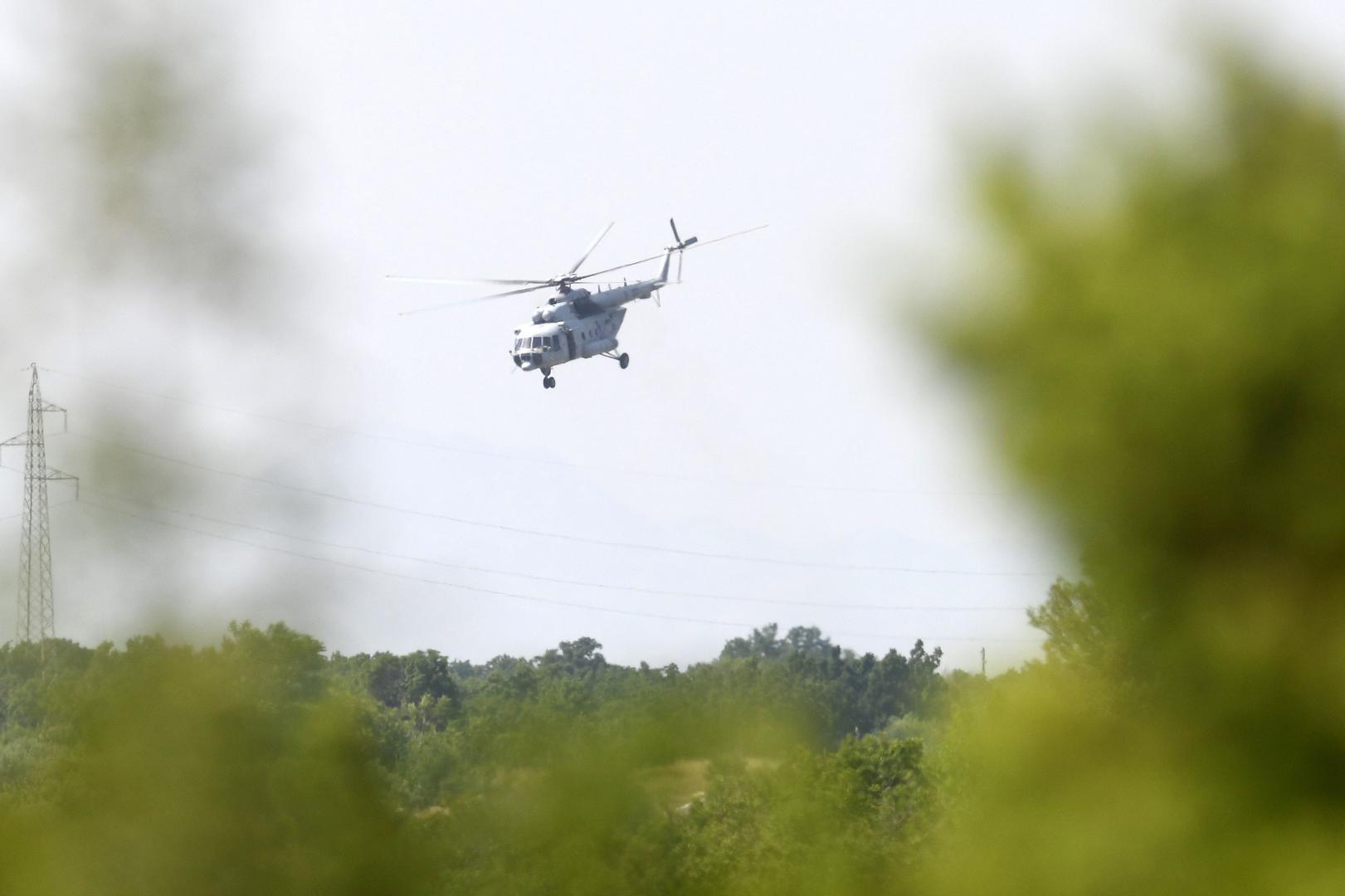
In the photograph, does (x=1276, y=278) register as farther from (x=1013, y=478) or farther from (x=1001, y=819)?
(x=1001, y=819)

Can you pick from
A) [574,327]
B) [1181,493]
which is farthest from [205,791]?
[574,327]

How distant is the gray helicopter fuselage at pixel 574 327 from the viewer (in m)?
46.1

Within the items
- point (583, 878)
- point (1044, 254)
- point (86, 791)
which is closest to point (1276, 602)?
point (1044, 254)

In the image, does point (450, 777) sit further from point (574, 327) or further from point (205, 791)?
point (574, 327)

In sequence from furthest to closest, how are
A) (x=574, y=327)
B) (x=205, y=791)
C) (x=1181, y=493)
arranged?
(x=574, y=327), (x=205, y=791), (x=1181, y=493)

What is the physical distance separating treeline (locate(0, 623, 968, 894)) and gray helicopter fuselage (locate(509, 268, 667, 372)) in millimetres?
42791

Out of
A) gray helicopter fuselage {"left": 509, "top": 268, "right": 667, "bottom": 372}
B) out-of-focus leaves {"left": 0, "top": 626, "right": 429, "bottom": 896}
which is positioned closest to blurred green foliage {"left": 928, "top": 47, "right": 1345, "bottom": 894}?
out-of-focus leaves {"left": 0, "top": 626, "right": 429, "bottom": 896}

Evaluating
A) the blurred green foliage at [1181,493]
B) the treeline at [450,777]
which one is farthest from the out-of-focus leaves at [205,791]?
the blurred green foliage at [1181,493]

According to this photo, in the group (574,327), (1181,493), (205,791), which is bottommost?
(205,791)

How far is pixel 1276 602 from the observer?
2.35 metres

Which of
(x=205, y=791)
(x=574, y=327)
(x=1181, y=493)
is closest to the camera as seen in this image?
(x=1181, y=493)

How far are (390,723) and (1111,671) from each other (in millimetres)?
2056

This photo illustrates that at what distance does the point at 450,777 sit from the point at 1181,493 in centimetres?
204

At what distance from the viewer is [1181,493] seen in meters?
2.43
